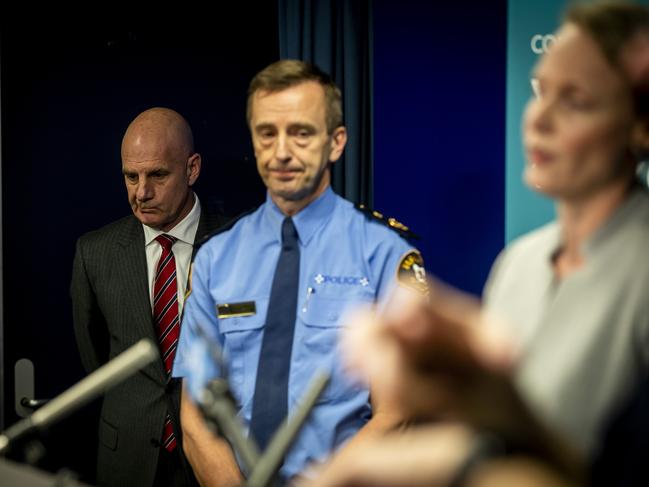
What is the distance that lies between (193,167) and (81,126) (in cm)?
45

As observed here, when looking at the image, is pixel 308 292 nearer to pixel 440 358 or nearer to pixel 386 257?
pixel 386 257

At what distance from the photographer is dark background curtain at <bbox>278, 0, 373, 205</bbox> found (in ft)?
8.16

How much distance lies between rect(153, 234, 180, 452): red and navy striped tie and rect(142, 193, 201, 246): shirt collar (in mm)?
17

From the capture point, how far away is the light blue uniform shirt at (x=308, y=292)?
1.74 meters

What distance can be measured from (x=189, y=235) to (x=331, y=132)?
0.75 metres

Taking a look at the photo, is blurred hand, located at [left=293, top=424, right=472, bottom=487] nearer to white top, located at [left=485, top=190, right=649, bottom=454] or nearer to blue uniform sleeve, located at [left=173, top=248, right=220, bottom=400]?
white top, located at [left=485, top=190, right=649, bottom=454]

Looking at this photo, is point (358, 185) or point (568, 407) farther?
point (358, 185)

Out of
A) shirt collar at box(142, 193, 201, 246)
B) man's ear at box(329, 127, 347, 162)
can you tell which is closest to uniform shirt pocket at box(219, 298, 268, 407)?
man's ear at box(329, 127, 347, 162)

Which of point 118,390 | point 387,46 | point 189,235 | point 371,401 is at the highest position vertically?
point 387,46

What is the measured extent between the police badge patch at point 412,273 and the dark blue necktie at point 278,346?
225mm

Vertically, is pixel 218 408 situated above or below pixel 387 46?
below

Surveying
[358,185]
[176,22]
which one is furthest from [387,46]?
[176,22]

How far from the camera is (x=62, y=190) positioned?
273 cm

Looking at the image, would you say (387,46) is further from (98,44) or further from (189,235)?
(98,44)
